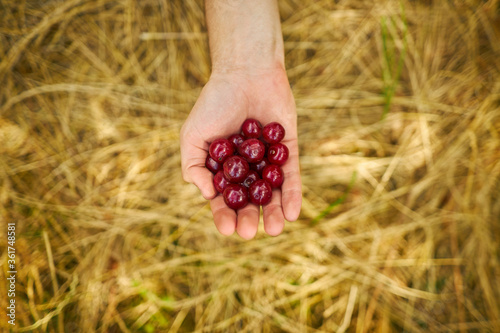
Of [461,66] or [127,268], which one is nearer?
[127,268]

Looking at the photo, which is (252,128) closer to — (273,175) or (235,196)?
(273,175)

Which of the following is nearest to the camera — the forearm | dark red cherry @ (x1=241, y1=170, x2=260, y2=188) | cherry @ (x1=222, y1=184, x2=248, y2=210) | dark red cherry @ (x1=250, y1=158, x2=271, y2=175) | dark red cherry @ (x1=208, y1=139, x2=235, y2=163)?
cherry @ (x1=222, y1=184, x2=248, y2=210)

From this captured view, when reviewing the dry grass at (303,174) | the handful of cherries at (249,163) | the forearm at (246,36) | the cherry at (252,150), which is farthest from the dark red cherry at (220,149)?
the dry grass at (303,174)

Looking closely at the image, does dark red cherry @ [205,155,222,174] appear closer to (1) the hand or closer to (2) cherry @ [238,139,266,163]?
(1) the hand

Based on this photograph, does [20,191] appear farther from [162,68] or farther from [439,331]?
[439,331]

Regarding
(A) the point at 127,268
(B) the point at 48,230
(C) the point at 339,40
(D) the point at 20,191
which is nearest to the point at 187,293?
(A) the point at 127,268

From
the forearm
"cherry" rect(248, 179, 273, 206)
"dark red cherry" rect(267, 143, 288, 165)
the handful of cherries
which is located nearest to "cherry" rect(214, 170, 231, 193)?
the handful of cherries

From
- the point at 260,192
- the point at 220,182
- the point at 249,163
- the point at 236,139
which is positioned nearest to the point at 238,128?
the point at 236,139
